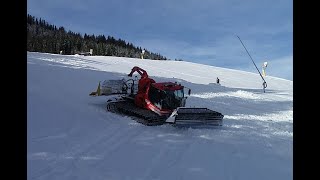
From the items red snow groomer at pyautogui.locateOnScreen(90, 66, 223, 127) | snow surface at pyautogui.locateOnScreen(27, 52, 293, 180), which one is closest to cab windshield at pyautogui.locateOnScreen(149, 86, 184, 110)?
red snow groomer at pyautogui.locateOnScreen(90, 66, 223, 127)

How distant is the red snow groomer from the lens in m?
12.9

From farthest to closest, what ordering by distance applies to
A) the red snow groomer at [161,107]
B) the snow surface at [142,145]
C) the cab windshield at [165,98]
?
the cab windshield at [165,98]
the red snow groomer at [161,107]
the snow surface at [142,145]

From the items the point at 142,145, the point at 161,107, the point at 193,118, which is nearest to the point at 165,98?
the point at 161,107

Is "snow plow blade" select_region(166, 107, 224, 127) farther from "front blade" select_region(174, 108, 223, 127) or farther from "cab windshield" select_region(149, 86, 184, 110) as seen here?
"cab windshield" select_region(149, 86, 184, 110)

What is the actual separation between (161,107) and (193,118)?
181 cm

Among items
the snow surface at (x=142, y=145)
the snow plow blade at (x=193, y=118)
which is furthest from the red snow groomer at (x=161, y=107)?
the snow surface at (x=142, y=145)

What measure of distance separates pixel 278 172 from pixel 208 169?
163 cm

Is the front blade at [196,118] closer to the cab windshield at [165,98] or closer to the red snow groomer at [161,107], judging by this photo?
the red snow groomer at [161,107]

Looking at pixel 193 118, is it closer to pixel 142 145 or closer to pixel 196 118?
pixel 196 118

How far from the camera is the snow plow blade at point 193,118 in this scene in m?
12.7
